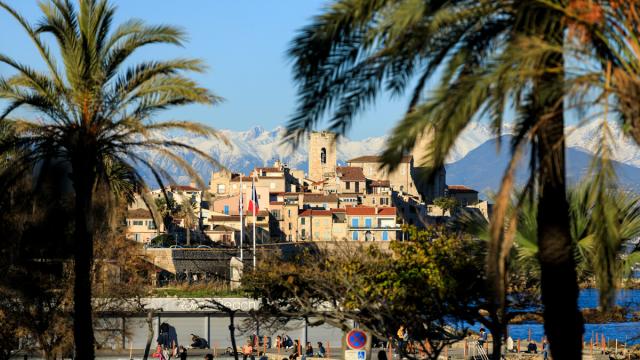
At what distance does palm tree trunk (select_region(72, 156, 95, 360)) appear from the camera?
664 inches

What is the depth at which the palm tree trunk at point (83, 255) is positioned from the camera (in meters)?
16.9

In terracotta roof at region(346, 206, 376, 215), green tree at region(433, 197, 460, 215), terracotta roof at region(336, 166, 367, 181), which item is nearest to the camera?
terracotta roof at region(346, 206, 376, 215)

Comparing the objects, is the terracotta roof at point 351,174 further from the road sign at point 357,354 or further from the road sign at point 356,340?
the road sign at point 356,340

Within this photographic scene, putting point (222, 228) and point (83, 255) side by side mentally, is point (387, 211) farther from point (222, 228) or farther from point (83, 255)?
point (83, 255)

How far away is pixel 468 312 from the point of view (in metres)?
23.7

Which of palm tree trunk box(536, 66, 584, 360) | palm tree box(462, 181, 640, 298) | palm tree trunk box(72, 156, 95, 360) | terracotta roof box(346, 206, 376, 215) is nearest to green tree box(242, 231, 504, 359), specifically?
palm tree box(462, 181, 640, 298)

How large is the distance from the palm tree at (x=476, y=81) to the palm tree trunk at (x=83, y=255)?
5.49 metres

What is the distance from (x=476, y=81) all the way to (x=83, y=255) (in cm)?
838

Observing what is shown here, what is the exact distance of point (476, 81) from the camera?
10477 mm

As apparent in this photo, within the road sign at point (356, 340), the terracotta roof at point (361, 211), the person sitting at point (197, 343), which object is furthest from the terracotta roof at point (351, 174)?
the road sign at point (356, 340)

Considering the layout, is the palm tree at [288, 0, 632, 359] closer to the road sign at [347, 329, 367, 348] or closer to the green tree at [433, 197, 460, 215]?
the road sign at [347, 329, 367, 348]

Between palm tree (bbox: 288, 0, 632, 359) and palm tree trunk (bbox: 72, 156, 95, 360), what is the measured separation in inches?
216

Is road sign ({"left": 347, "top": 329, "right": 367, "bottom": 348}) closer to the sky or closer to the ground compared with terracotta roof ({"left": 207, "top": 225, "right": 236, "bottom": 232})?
closer to the ground

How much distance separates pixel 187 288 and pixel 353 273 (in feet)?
195
